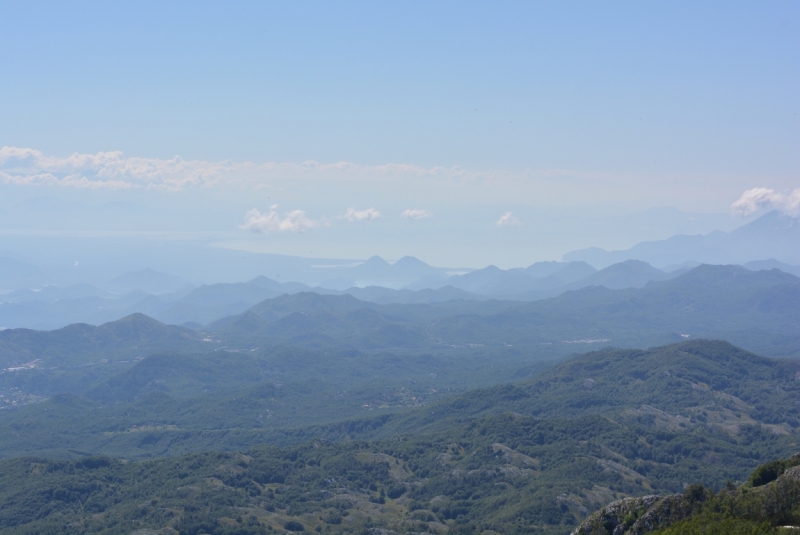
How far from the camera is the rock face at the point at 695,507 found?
2067 inches

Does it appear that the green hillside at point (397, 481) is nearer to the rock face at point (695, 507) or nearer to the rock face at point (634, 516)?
the rock face at point (634, 516)

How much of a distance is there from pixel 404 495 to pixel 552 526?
31.1m

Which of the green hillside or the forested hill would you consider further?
the forested hill

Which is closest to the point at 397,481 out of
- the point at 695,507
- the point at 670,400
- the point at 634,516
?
the point at 634,516

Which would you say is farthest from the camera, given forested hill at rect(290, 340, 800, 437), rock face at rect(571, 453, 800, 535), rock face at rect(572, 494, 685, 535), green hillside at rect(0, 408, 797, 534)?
forested hill at rect(290, 340, 800, 437)

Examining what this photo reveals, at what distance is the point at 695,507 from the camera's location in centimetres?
5806

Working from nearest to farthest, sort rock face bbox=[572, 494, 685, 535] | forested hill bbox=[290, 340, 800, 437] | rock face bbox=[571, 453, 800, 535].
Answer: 1. rock face bbox=[571, 453, 800, 535]
2. rock face bbox=[572, 494, 685, 535]
3. forested hill bbox=[290, 340, 800, 437]

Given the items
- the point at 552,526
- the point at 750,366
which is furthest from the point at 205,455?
the point at 750,366

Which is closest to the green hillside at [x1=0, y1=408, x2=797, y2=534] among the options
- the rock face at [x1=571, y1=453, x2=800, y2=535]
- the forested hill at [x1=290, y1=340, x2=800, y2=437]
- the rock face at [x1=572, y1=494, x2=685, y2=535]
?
the forested hill at [x1=290, y1=340, x2=800, y2=437]

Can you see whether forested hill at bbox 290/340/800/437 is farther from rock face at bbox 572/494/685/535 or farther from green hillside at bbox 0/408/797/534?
rock face at bbox 572/494/685/535

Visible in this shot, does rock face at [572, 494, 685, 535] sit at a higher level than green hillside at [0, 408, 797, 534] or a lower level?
higher

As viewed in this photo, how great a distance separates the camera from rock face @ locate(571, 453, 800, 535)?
5250 cm

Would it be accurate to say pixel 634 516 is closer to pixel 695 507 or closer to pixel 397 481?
pixel 695 507

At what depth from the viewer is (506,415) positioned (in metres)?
153
